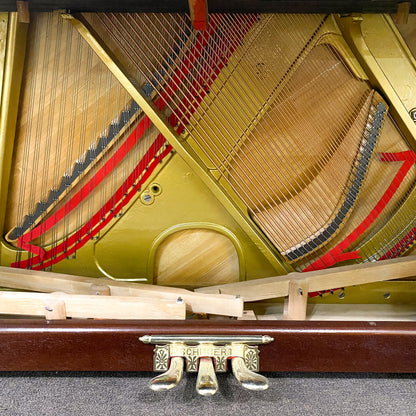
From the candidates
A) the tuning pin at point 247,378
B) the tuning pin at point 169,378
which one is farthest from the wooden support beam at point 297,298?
the tuning pin at point 169,378

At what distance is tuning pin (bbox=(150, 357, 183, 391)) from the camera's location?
140cm

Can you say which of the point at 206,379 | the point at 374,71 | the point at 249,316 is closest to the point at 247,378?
the point at 206,379

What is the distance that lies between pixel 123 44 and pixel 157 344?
1260mm

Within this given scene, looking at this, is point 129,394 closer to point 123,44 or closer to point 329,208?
point 329,208

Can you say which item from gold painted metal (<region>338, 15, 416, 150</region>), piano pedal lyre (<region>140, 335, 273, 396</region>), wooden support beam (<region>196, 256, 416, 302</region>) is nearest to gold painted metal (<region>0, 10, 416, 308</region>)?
gold painted metal (<region>338, 15, 416, 150</region>)

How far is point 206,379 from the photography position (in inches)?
56.7

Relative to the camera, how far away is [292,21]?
201 cm

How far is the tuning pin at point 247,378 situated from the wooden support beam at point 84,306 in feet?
0.96

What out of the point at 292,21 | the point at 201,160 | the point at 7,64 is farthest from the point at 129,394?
the point at 292,21

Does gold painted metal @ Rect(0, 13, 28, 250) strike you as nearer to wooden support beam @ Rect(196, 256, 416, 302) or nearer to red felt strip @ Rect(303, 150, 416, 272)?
wooden support beam @ Rect(196, 256, 416, 302)

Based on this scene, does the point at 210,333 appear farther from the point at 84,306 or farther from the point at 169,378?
the point at 84,306

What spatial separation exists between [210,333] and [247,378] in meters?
0.22

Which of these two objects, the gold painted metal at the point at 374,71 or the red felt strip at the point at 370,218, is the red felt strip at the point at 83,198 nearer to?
the gold painted metal at the point at 374,71

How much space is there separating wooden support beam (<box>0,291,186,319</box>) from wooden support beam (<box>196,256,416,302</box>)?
0.40m
